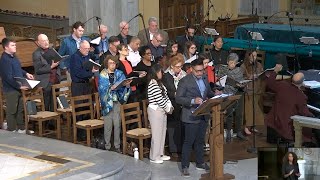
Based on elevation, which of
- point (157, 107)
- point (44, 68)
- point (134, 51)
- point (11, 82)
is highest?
point (134, 51)

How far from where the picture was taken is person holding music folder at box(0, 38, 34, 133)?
12.9 m

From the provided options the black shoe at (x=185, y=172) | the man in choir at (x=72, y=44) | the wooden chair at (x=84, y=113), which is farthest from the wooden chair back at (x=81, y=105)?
the black shoe at (x=185, y=172)

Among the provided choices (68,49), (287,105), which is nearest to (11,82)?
(68,49)

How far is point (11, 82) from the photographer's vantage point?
13.0 metres

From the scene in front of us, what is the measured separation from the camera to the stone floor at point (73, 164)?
35.4 ft

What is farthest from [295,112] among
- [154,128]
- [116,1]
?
[116,1]

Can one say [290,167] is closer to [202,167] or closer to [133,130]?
[202,167]

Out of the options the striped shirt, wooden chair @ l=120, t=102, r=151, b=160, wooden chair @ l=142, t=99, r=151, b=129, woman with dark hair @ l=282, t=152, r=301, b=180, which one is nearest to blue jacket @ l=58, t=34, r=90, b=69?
wooden chair @ l=120, t=102, r=151, b=160

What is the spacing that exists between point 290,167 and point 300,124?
328 centimetres

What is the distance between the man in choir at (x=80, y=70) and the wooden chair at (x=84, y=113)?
0.75ft

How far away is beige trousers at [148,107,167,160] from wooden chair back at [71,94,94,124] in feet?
4.02

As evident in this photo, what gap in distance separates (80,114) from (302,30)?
6235 millimetres

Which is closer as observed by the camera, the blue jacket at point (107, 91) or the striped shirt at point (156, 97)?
the striped shirt at point (156, 97)

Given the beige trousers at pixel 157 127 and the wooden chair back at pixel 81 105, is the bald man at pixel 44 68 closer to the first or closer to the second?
the wooden chair back at pixel 81 105
